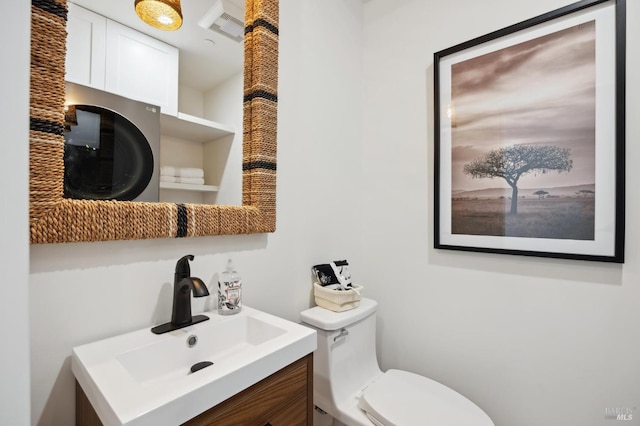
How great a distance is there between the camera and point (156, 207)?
798mm

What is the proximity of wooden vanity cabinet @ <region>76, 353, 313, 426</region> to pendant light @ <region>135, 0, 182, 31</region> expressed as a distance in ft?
3.38

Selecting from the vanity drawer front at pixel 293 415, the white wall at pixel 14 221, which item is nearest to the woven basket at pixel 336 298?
the vanity drawer front at pixel 293 415

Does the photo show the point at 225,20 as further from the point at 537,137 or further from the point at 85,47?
the point at 537,137

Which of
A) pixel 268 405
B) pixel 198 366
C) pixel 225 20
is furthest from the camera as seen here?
pixel 225 20

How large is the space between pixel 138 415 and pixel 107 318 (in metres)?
0.39

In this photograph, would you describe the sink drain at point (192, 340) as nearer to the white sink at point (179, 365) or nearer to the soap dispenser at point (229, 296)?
the white sink at point (179, 365)

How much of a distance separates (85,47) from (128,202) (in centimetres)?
42

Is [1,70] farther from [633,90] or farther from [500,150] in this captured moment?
[633,90]

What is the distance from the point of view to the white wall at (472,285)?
979 mm

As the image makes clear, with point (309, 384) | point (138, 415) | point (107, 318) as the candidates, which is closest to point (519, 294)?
point (309, 384)

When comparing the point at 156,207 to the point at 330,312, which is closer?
the point at 156,207

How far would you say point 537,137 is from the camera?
1109 mm

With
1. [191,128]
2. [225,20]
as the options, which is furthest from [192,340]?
[225,20]

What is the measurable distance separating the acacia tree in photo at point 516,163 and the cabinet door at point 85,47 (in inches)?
55.0
